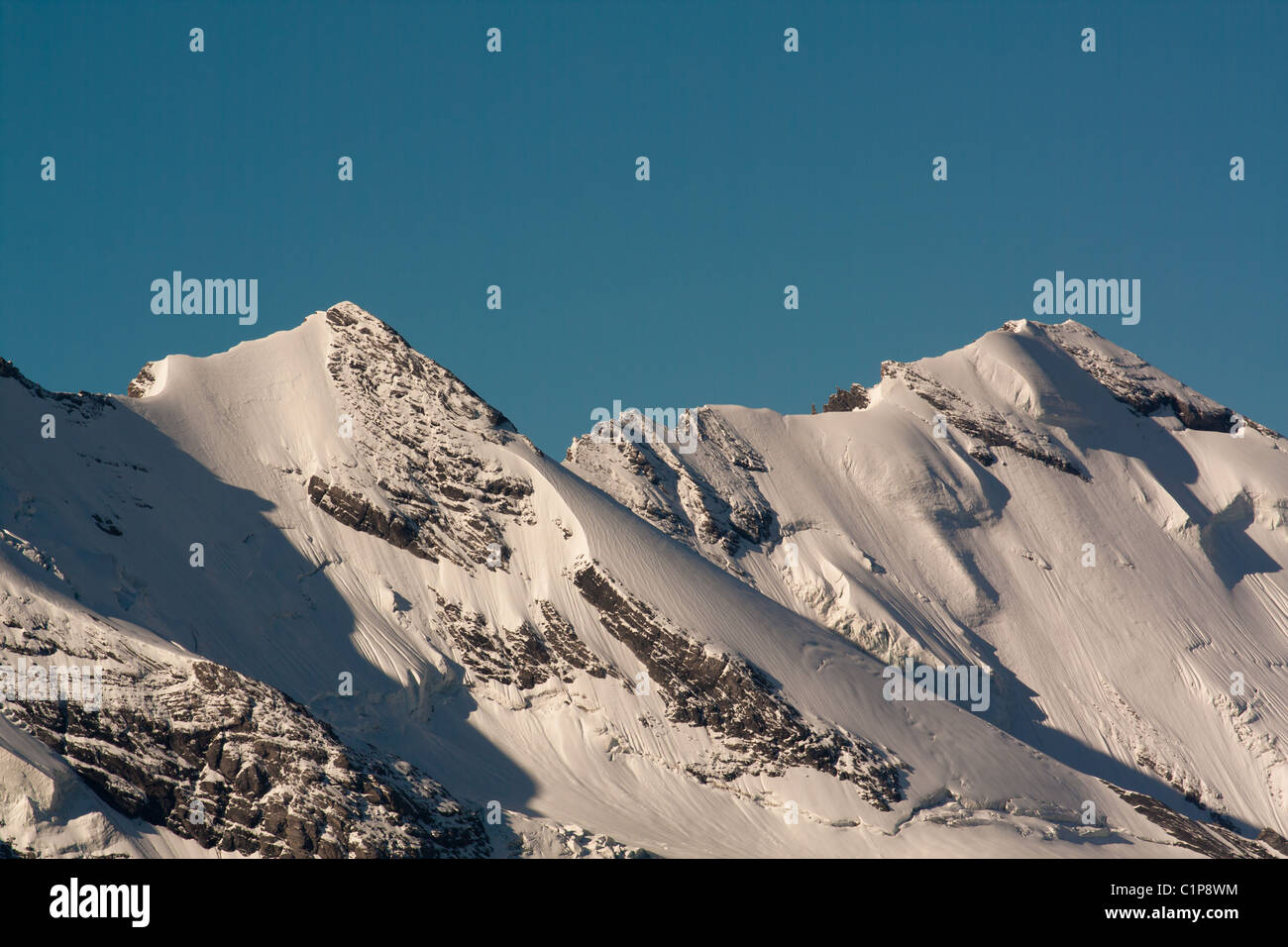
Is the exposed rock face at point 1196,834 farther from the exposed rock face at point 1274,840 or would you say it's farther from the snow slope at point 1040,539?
the snow slope at point 1040,539

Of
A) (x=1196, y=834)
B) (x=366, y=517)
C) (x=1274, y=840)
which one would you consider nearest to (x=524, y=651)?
(x=366, y=517)

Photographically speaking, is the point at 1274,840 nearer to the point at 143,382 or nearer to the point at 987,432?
the point at 987,432

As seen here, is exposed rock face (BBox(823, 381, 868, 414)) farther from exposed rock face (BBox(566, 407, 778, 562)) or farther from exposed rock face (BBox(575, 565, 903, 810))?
exposed rock face (BBox(575, 565, 903, 810))

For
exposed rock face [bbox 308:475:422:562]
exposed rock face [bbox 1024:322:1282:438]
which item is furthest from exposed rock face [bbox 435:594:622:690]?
exposed rock face [bbox 1024:322:1282:438]

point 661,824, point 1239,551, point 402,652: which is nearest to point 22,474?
point 402,652

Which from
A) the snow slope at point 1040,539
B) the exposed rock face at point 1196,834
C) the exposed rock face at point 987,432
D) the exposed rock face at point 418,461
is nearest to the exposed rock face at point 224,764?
the exposed rock face at point 418,461

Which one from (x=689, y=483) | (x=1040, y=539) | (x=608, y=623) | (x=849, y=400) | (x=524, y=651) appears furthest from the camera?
(x=849, y=400)
